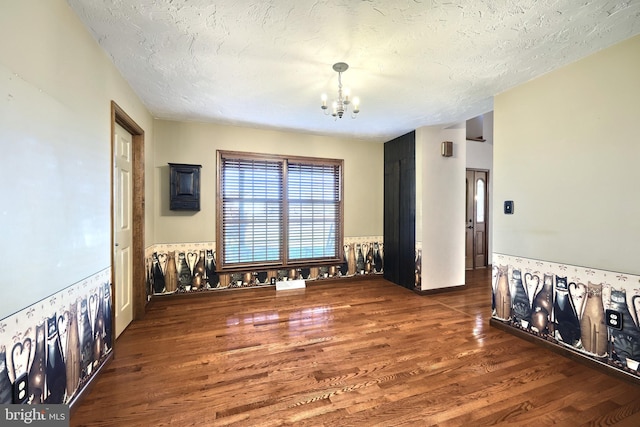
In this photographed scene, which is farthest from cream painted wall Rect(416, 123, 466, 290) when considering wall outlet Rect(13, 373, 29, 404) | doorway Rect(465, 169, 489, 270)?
wall outlet Rect(13, 373, 29, 404)

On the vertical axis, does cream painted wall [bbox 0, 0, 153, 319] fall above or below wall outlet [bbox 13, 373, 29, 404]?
above

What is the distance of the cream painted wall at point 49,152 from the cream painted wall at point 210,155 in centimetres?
170

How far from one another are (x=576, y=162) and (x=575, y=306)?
1218mm

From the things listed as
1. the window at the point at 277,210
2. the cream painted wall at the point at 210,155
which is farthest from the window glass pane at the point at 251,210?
the cream painted wall at the point at 210,155

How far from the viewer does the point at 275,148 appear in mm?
4152

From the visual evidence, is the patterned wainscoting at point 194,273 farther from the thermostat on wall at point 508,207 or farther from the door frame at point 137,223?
the thermostat on wall at point 508,207

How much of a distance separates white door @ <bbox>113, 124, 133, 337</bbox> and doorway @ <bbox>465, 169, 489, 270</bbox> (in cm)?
591

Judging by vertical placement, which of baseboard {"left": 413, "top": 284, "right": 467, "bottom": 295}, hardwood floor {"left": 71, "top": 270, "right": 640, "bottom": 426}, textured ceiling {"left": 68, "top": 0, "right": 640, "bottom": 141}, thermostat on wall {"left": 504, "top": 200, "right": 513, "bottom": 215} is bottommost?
hardwood floor {"left": 71, "top": 270, "right": 640, "bottom": 426}

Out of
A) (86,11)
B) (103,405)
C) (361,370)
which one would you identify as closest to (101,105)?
(86,11)

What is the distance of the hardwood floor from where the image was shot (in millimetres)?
1598

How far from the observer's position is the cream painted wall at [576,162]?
6.19ft

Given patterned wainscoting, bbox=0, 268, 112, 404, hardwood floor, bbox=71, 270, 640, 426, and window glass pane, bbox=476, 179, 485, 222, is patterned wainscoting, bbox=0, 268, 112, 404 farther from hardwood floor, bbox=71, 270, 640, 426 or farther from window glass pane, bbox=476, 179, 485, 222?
window glass pane, bbox=476, 179, 485, 222

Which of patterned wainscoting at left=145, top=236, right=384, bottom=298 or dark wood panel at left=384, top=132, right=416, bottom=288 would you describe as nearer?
patterned wainscoting at left=145, top=236, right=384, bottom=298

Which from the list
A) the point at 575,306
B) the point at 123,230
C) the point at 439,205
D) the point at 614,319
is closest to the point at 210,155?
the point at 123,230
